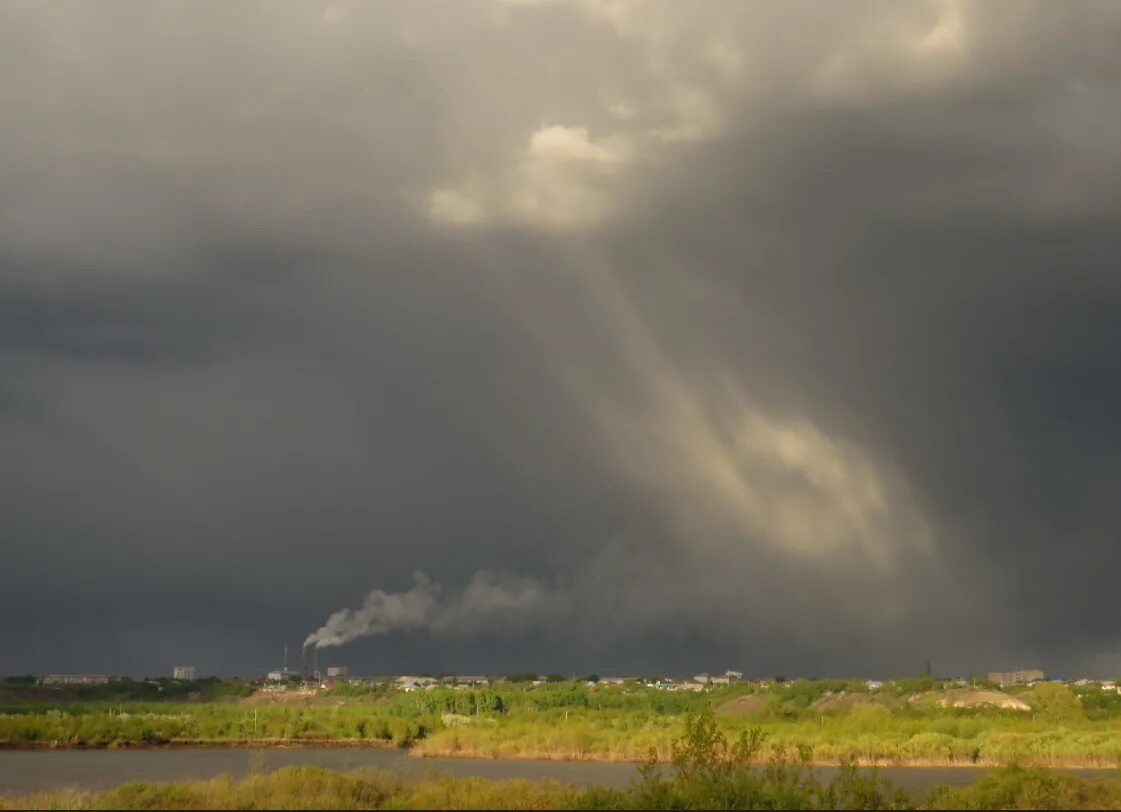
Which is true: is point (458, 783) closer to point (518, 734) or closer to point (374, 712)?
point (518, 734)

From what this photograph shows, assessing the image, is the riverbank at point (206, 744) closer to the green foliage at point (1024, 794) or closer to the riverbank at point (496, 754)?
the riverbank at point (496, 754)

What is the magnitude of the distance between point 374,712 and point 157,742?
145 ft

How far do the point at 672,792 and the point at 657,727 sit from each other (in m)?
99.5

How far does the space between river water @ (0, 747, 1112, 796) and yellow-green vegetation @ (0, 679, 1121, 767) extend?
20.5ft

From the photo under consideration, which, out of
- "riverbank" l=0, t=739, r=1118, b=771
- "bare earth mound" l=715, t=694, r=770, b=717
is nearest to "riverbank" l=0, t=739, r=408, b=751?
"riverbank" l=0, t=739, r=1118, b=771

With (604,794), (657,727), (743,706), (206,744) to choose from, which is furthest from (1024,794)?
(743,706)

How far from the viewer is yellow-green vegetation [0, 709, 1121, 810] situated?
36.5m

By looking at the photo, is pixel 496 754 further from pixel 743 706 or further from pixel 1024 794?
pixel 1024 794

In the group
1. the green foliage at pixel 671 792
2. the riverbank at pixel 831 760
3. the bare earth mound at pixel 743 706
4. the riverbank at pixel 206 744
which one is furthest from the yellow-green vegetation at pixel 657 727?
the green foliage at pixel 671 792

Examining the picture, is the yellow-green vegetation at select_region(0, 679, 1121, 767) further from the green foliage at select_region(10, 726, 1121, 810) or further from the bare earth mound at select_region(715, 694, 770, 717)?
the green foliage at select_region(10, 726, 1121, 810)

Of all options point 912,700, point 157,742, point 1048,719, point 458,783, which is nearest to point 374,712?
point 157,742

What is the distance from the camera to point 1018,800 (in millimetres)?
45375

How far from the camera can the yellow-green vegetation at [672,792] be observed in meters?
36.5

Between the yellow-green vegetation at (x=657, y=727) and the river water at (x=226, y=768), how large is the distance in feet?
20.5
